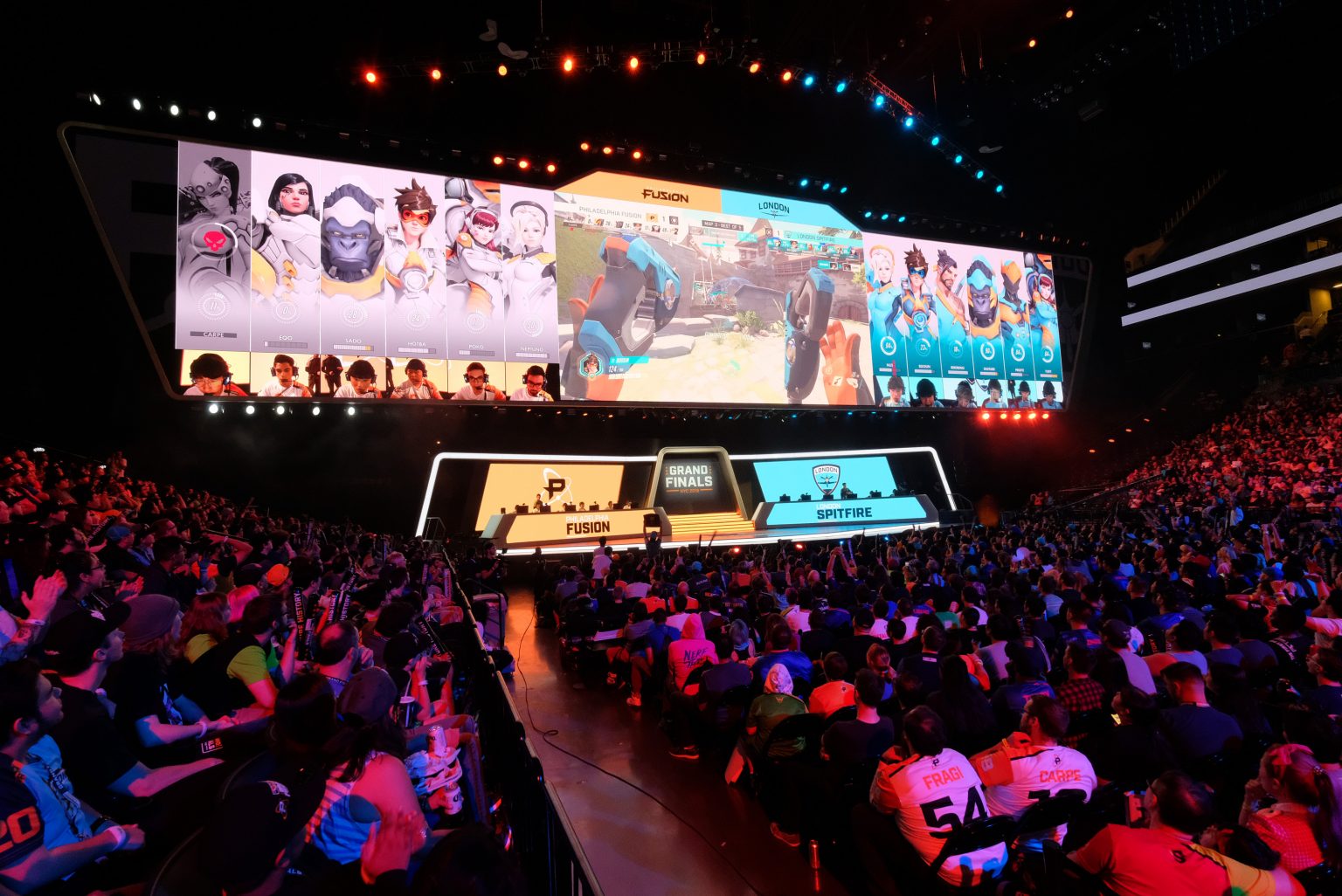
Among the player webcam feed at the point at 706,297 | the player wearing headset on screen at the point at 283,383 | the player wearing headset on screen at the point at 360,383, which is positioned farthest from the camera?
the player webcam feed at the point at 706,297

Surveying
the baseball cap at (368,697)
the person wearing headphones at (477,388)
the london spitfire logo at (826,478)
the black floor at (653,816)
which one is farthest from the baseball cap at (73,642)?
the london spitfire logo at (826,478)

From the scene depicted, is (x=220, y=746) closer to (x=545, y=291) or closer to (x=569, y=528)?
(x=545, y=291)

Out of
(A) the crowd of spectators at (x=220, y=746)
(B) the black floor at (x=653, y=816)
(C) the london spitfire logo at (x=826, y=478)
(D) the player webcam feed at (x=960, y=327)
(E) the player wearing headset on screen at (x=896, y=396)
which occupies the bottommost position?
(B) the black floor at (x=653, y=816)

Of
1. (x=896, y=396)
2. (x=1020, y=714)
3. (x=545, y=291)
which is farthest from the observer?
(x=896, y=396)

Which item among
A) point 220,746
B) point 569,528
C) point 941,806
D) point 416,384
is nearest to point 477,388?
point 416,384

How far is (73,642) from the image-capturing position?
110 inches

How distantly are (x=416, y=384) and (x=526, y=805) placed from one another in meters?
14.6

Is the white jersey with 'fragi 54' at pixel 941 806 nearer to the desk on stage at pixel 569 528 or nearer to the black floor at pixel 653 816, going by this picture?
the black floor at pixel 653 816

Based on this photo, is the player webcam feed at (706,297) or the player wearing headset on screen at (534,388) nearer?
the player wearing headset on screen at (534,388)

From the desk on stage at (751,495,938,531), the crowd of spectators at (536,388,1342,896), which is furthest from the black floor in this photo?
the desk on stage at (751,495,938,531)

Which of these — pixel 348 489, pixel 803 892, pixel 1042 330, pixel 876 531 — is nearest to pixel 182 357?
pixel 348 489

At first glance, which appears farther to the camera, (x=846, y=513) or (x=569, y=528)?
(x=846, y=513)

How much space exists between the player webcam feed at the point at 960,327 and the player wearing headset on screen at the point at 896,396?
0.03 m

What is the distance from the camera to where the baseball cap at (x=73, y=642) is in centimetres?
276
